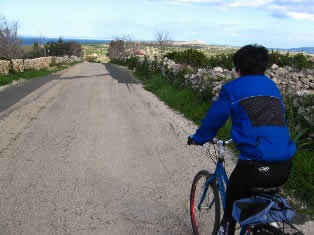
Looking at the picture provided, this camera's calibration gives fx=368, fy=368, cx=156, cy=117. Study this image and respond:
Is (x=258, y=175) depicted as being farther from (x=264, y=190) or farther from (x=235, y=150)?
(x=235, y=150)

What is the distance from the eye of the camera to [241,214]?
2.65m

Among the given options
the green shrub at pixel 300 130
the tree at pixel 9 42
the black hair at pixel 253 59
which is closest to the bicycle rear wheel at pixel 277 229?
the black hair at pixel 253 59

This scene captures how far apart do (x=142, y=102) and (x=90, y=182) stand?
321 inches

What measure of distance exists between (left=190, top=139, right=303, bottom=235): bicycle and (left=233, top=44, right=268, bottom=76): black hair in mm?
770

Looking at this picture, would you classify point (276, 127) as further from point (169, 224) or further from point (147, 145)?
point (147, 145)

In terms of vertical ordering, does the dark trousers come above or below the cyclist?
below

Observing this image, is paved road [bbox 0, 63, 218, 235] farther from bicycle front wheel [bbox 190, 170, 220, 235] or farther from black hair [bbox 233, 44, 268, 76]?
black hair [bbox 233, 44, 268, 76]

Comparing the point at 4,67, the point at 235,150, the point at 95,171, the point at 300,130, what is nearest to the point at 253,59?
the point at 95,171

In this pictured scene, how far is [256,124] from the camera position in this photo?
2643 millimetres

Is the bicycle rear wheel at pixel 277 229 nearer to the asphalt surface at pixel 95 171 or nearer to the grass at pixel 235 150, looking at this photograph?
the asphalt surface at pixel 95 171

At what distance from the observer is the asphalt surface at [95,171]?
4.41 meters

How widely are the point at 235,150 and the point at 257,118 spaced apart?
468 cm

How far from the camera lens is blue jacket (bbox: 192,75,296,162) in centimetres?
263

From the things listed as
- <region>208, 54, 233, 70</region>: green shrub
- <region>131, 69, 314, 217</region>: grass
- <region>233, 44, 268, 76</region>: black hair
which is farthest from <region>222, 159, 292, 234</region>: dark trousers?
<region>208, 54, 233, 70</region>: green shrub
